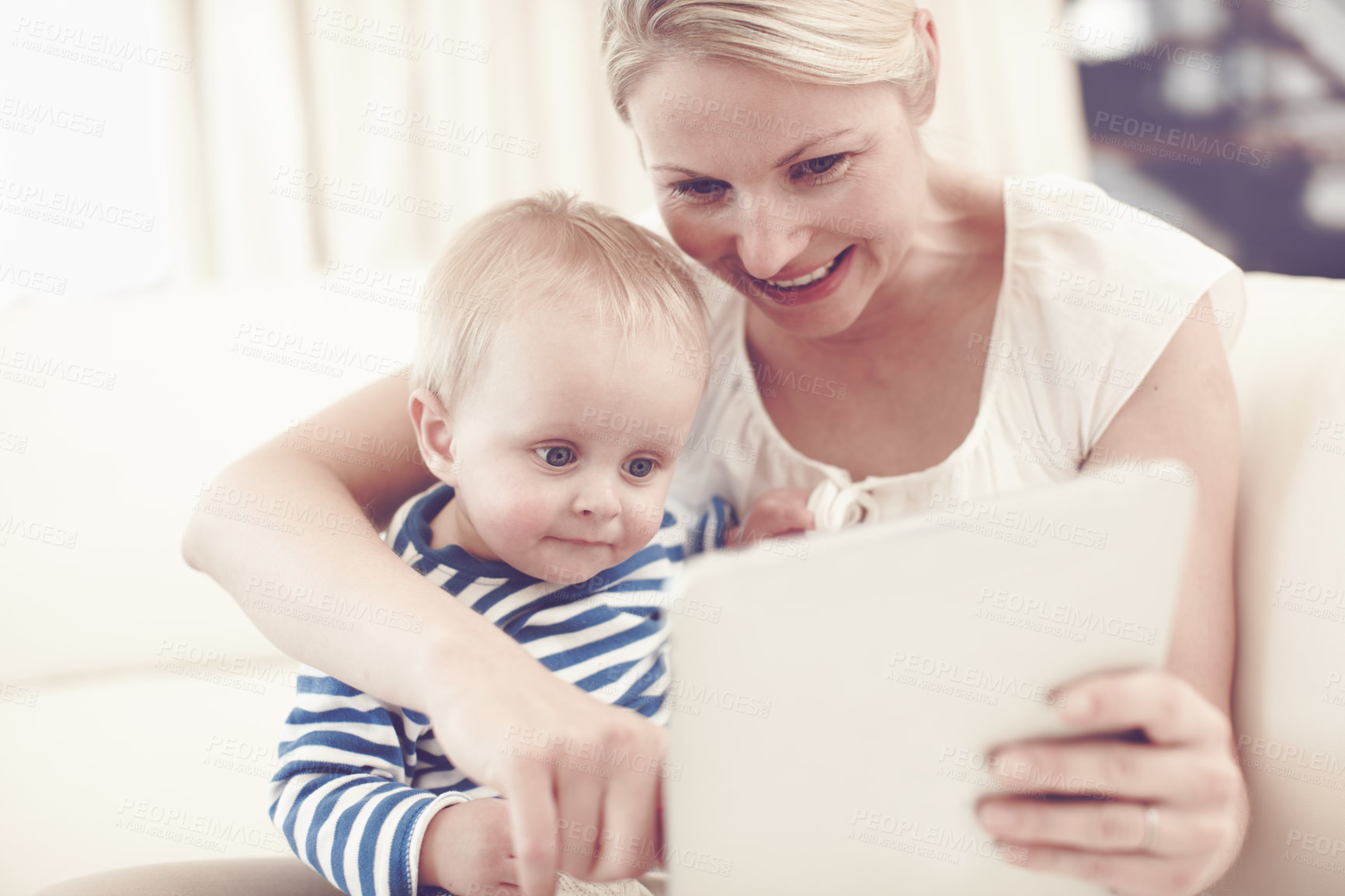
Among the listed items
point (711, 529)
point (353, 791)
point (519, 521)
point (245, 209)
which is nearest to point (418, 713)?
point (353, 791)

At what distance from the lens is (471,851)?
783 mm

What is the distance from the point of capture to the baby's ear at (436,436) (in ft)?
3.33

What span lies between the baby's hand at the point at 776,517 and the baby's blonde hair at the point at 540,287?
0.26 metres

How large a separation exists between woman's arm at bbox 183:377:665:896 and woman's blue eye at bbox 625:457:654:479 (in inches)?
9.0

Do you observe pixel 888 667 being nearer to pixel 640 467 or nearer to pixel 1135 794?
Result: pixel 1135 794

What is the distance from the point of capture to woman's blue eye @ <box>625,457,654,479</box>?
979 mm

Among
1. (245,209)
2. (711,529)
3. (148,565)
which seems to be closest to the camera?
(711,529)

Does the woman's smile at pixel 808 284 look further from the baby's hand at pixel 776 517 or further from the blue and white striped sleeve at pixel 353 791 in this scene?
the blue and white striped sleeve at pixel 353 791

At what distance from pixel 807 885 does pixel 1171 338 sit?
0.75 m

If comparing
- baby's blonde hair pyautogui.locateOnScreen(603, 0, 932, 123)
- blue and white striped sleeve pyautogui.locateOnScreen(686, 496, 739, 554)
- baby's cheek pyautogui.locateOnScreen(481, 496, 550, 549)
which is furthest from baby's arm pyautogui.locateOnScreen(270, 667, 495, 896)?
baby's blonde hair pyautogui.locateOnScreen(603, 0, 932, 123)

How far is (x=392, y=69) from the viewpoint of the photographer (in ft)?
8.81

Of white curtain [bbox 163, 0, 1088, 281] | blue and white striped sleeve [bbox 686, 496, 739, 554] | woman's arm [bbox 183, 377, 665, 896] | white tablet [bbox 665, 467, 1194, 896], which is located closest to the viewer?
white tablet [bbox 665, 467, 1194, 896]

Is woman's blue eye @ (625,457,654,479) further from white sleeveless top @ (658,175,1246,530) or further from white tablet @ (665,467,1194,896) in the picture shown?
white tablet @ (665,467,1194,896)

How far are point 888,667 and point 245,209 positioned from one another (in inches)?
97.2
